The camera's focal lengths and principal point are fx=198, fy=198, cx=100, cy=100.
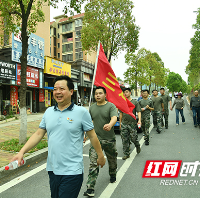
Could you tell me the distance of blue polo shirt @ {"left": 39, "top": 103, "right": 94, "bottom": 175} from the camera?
215cm

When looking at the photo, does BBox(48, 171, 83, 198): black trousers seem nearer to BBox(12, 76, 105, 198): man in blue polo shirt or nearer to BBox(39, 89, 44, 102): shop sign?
BBox(12, 76, 105, 198): man in blue polo shirt

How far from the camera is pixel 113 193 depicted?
3453 millimetres

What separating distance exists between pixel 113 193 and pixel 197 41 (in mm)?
24965

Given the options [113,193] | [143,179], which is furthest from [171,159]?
[113,193]

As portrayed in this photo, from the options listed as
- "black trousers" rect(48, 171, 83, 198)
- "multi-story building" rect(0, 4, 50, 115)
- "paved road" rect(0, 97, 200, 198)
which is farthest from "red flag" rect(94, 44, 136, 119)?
"multi-story building" rect(0, 4, 50, 115)

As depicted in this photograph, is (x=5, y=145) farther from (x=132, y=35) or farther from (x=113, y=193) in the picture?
(x=132, y=35)

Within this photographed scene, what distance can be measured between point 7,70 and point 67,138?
13893mm

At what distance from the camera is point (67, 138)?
2150 millimetres

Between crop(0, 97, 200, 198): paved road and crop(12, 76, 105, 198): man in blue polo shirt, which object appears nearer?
crop(12, 76, 105, 198): man in blue polo shirt

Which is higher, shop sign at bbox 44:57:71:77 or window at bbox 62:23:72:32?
window at bbox 62:23:72:32

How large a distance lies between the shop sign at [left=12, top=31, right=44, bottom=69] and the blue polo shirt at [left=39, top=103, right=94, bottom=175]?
14411 mm

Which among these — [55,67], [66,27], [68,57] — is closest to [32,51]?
[55,67]

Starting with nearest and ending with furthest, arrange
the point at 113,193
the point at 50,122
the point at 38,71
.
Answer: the point at 50,122
the point at 113,193
the point at 38,71

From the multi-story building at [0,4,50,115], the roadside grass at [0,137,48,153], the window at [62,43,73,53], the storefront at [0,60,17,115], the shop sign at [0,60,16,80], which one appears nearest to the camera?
the roadside grass at [0,137,48,153]
